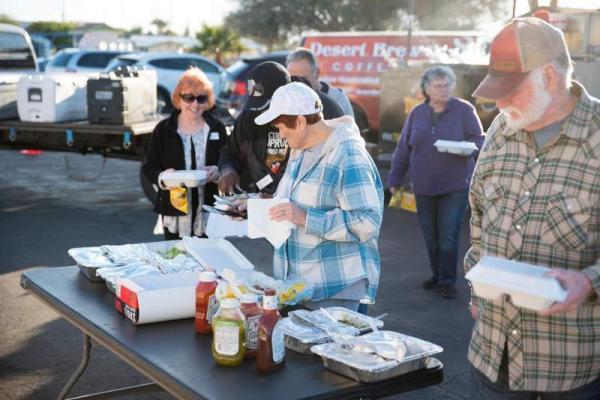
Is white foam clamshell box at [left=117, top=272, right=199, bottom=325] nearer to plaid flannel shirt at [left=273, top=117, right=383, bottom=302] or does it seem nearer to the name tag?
plaid flannel shirt at [left=273, top=117, right=383, bottom=302]

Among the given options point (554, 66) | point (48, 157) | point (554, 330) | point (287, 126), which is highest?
point (554, 66)

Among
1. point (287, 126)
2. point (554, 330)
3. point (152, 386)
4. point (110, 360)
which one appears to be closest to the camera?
point (554, 330)

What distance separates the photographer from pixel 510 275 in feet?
8.53

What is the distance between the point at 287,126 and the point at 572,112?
1.32 meters

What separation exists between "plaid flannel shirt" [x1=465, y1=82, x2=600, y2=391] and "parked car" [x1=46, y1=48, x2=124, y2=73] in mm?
22758

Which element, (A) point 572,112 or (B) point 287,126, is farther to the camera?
(B) point 287,126

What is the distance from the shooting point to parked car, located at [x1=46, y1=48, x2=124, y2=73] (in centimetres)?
2452

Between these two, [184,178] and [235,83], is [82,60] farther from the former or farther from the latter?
[184,178]

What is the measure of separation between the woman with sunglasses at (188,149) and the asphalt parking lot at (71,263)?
1011 mm

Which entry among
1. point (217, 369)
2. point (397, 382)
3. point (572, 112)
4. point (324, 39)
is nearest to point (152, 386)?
point (217, 369)

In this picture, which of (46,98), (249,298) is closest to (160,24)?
(46,98)

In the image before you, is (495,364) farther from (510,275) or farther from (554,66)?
(554,66)

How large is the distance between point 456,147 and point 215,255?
10.6 ft

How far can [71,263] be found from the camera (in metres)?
7.93
